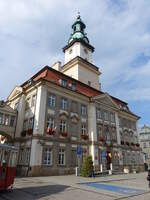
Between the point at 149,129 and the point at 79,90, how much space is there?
4175 cm

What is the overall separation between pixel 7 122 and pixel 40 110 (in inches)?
255

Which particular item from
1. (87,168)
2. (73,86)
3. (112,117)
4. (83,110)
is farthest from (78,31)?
(87,168)

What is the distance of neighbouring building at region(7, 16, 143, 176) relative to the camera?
22.2m

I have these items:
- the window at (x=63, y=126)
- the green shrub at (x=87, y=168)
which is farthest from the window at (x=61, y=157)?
the green shrub at (x=87, y=168)

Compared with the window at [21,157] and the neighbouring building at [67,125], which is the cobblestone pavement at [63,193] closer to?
the neighbouring building at [67,125]

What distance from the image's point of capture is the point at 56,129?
78.5 feet

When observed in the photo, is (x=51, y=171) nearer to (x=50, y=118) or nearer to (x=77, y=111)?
(x=50, y=118)

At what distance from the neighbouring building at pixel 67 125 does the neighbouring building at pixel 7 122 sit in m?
0.79

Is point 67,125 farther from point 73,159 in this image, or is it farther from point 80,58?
point 80,58

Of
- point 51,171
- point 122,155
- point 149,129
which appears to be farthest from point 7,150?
point 149,129

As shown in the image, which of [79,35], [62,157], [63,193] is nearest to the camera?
[63,193]

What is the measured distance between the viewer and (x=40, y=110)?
2283 cm

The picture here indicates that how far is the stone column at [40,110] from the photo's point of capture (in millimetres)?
22016

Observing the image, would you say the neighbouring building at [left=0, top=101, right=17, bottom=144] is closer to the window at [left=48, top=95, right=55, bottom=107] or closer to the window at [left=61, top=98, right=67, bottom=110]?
the window at [left=48, top=95, right=55, bottom=107]
